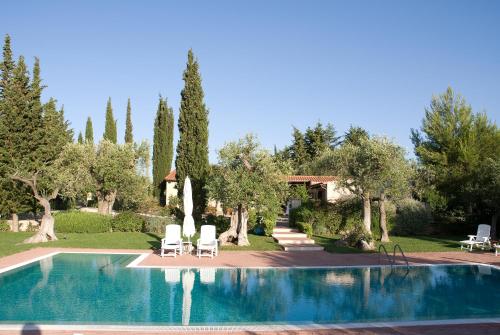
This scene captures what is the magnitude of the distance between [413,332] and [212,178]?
556 inches

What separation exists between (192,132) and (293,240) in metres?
11.0

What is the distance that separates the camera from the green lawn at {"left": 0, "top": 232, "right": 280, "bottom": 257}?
18447 mm

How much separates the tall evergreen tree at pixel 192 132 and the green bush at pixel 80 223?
18.1 ft

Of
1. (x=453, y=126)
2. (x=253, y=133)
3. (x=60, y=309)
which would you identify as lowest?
(x=60, y=309)

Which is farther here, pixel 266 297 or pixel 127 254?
pixel 127 254

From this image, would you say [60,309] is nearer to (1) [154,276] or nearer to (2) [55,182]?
(1) [154,276]

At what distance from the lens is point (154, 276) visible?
12898 mm

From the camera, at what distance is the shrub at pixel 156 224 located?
2447cm

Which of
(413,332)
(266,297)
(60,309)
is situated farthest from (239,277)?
(413,332)

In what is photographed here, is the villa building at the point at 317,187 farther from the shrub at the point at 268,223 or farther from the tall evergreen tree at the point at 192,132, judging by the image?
the shrub at the point at 268,223

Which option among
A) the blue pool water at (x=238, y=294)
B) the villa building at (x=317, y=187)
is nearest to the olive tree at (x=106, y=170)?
the villa building at (x=317, y=187)

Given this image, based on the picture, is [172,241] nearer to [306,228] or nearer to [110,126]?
[306,228]

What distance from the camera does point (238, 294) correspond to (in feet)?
36.3

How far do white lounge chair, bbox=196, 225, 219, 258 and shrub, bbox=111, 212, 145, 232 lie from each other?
8.44 metres
